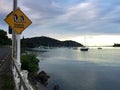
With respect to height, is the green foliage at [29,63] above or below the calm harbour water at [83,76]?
above

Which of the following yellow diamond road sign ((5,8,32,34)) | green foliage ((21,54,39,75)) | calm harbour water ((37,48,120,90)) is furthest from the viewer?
calm harbour water ((37,48,120,90))

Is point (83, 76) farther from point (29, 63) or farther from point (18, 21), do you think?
point (18, 21)

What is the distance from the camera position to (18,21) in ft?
31.6

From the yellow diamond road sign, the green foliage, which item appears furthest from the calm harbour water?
the yellow diamond road sign

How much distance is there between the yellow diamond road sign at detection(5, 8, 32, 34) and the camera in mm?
9531

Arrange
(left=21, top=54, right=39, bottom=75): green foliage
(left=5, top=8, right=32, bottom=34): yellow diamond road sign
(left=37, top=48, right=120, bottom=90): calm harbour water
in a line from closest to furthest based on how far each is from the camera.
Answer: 1. (left=5, top=8, right=32, bottom=34): yellow diamond road sign
2. (left=21, top=54, right=39, bottom=75): green foliage
3. (left=37, top=48, right=120, bottom=90): calm harbour water

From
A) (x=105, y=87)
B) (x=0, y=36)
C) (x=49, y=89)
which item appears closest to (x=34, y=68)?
(x=49, y=89)

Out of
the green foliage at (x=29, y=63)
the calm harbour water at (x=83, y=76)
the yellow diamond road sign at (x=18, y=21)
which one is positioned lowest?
the calm harbour water at (x=83, y=76)

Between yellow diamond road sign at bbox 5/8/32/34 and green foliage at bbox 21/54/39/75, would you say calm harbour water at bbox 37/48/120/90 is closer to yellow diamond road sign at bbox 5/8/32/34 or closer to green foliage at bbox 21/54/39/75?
green foliage at bbox 21/54/39/75

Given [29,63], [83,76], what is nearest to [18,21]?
[29,63]

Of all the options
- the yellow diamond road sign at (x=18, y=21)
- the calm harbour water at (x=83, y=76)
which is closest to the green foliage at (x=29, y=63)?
the calm harbour water at (x=83, y=76)

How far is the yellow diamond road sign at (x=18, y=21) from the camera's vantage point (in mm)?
9531

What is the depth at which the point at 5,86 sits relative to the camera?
35.3 feet

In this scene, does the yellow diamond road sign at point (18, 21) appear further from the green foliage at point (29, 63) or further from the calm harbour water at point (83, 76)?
the calm harbour water at point (83, 76)
